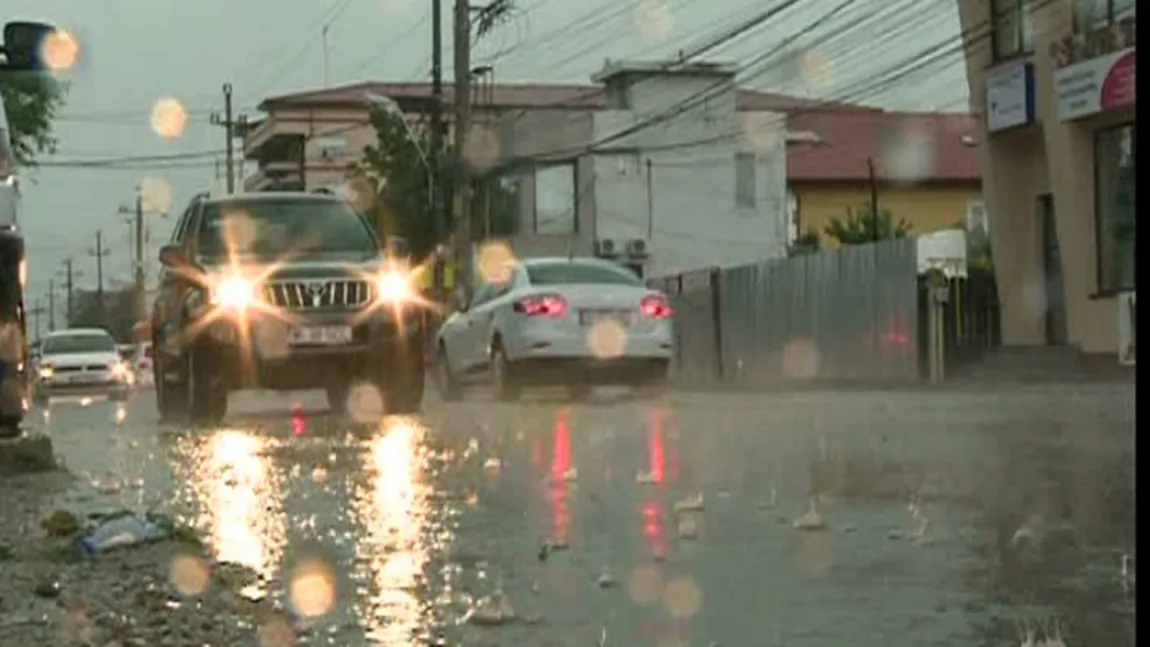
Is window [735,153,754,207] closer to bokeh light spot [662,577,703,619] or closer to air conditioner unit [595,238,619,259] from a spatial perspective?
air conditioner unit [595,238,619,259]

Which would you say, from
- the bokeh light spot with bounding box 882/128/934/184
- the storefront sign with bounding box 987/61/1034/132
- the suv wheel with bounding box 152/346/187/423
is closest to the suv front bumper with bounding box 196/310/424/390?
the suv wheel with bounding box 152/346/187/423

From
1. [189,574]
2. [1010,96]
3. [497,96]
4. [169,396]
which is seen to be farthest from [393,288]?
[497,96]

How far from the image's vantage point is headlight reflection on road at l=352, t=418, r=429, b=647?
20.2 feet

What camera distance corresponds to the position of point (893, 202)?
75.8 m

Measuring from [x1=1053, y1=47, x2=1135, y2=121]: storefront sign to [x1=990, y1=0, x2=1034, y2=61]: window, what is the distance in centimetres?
197

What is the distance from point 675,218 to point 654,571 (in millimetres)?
59933

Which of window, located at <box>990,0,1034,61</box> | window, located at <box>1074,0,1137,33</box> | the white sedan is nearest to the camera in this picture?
the white sedan

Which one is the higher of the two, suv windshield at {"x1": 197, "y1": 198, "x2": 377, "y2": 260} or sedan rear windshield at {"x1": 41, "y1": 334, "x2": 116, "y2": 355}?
suv windshield at {"x1": 197, "y1": 198, "x2": 377, "y2": 260}

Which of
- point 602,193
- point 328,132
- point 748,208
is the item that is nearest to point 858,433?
point 602,193

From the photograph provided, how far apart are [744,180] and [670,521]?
200ft

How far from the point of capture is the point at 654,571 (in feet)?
22.9

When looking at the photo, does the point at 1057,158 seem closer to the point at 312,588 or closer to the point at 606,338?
the point at 606,338

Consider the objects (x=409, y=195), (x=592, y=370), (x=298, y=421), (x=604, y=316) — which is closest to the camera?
(x=298, y=421)

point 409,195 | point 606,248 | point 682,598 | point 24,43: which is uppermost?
point 409,195
